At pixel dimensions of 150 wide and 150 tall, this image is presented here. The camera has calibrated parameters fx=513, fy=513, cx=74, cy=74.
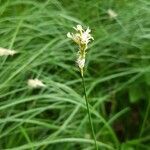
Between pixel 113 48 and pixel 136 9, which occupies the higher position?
pixel 136 9

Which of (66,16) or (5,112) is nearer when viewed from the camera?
(5,112)

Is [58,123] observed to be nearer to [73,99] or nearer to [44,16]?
[73,99]

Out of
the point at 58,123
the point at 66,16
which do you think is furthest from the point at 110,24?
the point at 58,123

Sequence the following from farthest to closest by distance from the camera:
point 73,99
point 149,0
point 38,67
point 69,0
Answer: point 69,0 → point 149,0 → point 38,67 → point 73,99

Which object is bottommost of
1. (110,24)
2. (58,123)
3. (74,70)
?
(58,123)

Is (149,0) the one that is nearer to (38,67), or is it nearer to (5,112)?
(38,67)

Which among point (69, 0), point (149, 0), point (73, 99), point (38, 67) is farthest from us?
point (69, 0)
